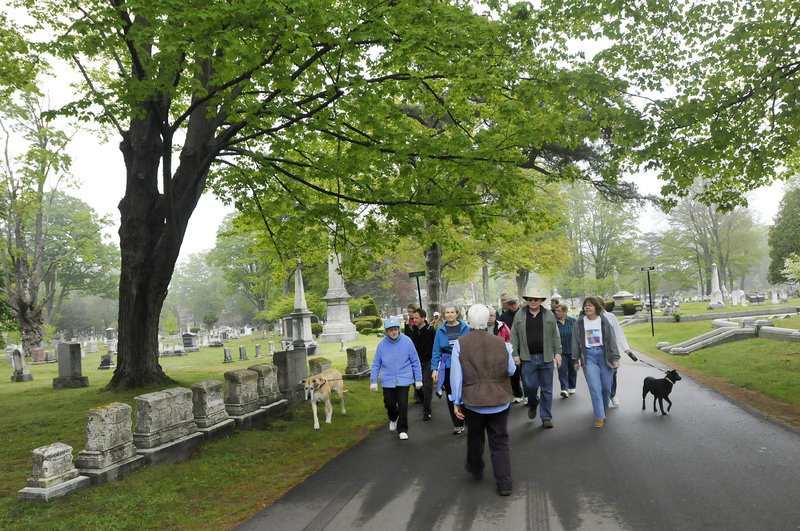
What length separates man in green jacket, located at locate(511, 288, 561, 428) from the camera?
24.2 feet

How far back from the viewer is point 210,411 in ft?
24.4

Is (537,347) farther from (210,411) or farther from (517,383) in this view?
(210,411)

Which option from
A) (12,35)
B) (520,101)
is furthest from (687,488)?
(12,35)

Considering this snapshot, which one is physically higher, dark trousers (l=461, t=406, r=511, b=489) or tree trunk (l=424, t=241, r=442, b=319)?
tree trunk (l=424, t=241, r=442, b=319)

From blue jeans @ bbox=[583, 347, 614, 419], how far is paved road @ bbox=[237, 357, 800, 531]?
0.31 metres

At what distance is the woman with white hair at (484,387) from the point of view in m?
4.88

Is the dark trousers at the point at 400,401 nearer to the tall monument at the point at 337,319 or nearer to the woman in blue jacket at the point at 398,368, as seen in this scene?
the woman in blue jacket at the point at 398,368

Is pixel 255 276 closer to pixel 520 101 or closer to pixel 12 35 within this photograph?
pixel 12 35

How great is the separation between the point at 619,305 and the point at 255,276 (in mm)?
34052

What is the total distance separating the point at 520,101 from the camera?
9.12 metres

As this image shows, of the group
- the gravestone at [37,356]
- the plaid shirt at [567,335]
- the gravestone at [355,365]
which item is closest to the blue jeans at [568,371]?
the plaid shirt at [567,335]

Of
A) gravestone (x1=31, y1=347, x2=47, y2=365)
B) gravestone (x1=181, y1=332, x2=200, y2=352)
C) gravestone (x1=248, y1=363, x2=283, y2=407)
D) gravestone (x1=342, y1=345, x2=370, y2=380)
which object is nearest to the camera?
gravestone (x1=248, y1=363, x2=283, y2=407)

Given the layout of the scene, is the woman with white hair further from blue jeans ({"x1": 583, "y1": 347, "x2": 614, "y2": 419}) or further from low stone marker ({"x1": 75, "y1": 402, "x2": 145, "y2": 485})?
low stone marker ({"x1": 75, "y1": 402, "x2": 145, "y2": 485})

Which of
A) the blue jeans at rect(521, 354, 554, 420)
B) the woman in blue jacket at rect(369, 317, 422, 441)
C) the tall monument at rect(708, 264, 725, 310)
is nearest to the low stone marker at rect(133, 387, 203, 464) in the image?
the woman in blue jacket at rect(369, 317, 422, 441)
